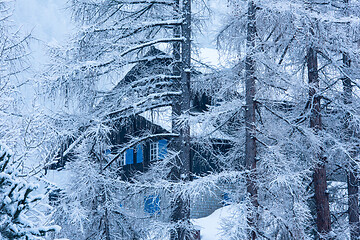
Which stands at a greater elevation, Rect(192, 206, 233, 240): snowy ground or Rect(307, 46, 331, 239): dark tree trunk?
Rect(307, 46, 331, 239): dark tree trunk

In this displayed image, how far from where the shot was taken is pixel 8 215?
4.68m

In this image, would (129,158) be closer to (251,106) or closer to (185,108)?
(185,108)

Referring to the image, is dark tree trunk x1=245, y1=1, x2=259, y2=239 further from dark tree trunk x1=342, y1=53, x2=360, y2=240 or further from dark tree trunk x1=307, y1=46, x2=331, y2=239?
dark tree trunk x1=342, y1=53, x2=360, y2=240

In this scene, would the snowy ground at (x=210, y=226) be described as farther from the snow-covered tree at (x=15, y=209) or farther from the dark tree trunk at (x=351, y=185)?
the snow-covered tree at (x=15, y=209)

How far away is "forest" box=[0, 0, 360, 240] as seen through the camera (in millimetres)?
8914

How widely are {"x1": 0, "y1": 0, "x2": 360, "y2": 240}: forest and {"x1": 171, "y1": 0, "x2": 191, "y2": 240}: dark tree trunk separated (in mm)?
33

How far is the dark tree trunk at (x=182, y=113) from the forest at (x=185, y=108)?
33 millimetres

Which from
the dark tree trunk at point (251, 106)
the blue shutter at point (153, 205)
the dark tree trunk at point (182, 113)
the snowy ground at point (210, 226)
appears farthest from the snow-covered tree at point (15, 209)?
the snowy ground at point (210, 226)

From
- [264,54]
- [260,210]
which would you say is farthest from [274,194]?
[264,54]

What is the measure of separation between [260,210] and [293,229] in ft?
2.48

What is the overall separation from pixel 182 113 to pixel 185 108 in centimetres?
16

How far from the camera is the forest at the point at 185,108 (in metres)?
8.91

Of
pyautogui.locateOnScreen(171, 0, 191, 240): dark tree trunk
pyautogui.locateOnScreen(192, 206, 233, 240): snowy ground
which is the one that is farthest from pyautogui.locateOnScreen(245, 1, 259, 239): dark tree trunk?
pyautogui.locateOnScreen(192, 206, 233, 240): snowy ground

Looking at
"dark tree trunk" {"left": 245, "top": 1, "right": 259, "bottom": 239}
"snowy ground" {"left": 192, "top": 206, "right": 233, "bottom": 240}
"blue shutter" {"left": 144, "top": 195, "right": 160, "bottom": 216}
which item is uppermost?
"dark tree trunk" {"left": 245, "top": 1, "right": 259, "bottom": 239}
